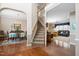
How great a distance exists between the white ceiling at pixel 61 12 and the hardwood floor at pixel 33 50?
15.6 inches

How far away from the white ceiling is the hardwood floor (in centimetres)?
40

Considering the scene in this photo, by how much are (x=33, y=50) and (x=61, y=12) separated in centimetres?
74

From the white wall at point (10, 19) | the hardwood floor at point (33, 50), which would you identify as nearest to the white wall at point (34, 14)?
the white wall at point (10, 19)

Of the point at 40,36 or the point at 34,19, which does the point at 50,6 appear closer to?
the point at 34,19

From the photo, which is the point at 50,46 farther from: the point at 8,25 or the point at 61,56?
the point at 8,25

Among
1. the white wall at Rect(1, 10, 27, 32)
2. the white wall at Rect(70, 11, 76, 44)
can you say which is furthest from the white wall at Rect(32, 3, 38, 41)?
the white wall at Rect(70, 11, 76, 44)

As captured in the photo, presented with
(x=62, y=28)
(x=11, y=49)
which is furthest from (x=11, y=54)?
(x=62, y=28)

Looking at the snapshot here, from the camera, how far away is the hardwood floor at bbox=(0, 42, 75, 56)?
164 centimetres

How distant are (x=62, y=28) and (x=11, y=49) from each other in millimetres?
850

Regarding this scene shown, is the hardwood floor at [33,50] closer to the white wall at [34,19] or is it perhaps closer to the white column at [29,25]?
the white column at [29,25]

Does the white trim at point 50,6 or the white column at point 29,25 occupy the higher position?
the white trim at point 50,6

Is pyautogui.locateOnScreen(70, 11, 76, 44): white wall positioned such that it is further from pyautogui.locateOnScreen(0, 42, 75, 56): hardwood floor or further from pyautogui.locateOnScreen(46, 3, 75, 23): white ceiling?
pyautogui.locateOnScreen(0, 42, 75, 56): hardwood floor

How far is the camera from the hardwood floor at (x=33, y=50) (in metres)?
1.64

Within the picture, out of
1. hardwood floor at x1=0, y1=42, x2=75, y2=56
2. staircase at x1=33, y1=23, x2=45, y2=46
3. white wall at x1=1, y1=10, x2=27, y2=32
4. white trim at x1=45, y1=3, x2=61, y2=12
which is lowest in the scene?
hardwood floor at x1=0, y1=42, x2=75, y2=56
